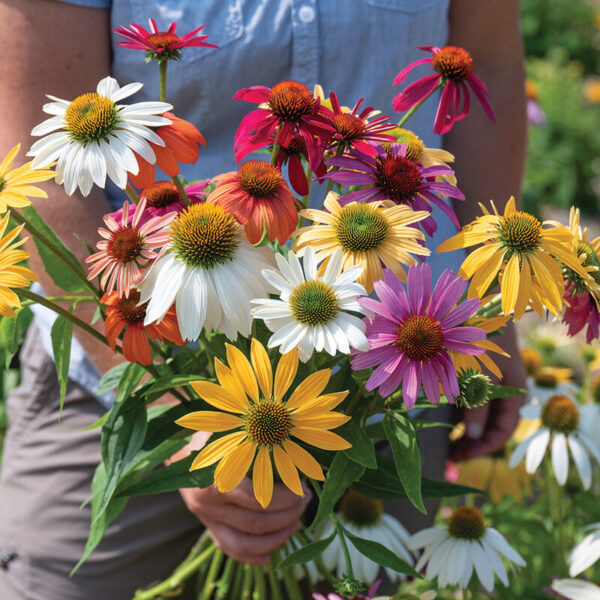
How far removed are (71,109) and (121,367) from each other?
9.1 inches

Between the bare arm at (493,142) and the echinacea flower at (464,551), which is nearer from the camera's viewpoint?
the echinacea flower at (464,551)

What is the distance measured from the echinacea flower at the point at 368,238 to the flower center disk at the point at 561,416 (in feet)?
1.86

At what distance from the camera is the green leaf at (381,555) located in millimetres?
565

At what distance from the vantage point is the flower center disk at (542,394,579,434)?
3.10 feet

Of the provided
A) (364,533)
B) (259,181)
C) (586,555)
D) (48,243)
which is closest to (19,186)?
(48,243)

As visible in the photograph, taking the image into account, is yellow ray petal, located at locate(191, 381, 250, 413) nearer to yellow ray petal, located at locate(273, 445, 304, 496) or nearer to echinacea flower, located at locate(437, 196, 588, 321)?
yellow ray petal, located at locate(273, 445, 304, 496)

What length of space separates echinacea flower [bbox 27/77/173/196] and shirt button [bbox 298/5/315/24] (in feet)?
1.32

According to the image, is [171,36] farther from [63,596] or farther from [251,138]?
[63,596]

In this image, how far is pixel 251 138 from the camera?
49 centimetres

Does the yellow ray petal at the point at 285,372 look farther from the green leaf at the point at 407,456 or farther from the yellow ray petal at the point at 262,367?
the green leaf at the point at 407,456

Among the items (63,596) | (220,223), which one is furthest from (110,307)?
(63,596)

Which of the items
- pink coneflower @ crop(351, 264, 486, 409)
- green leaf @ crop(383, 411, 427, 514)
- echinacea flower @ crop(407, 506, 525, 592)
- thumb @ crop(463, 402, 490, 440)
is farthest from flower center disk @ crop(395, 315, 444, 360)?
thumb @ crop(463, 402, 490, 440)

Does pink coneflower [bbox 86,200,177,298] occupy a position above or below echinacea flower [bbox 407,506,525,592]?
above

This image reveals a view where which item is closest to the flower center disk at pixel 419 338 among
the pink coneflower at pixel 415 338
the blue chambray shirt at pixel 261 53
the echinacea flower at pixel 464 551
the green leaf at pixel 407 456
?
the pink coneflower at pixel 415 338
